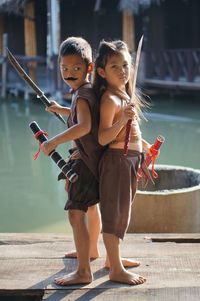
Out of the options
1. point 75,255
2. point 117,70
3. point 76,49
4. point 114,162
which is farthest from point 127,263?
point 76,49

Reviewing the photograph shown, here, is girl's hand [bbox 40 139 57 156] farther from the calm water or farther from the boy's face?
the calm water

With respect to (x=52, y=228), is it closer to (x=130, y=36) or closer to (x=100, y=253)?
(x=100, y=253)

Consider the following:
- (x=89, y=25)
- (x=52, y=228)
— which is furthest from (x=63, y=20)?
(x=52, y=228)

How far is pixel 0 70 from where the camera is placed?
59.5ft

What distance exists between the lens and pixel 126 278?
2.68m

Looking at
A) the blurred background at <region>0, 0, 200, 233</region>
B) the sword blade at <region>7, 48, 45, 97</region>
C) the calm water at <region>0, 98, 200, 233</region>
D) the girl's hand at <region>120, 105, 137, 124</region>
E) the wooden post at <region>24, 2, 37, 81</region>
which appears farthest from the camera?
the wooden post at <region>24, 2, 37, 81</region>

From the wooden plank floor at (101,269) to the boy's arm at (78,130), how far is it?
2.13 feet

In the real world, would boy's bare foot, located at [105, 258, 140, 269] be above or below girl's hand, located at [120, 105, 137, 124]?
below

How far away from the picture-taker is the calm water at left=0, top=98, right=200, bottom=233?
5.62m

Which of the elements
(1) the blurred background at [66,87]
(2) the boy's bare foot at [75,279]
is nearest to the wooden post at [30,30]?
(1) the blurred background at [66,87]

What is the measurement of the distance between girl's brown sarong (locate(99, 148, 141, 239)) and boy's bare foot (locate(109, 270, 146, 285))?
0.18 metres

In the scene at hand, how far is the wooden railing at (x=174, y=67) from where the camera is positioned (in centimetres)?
1255

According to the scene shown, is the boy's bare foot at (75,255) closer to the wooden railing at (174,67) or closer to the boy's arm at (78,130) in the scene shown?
the boy's arm at (78,130)

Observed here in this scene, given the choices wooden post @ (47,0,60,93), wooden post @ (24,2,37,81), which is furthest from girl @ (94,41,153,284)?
wooden post @ (24,2,37,81)
